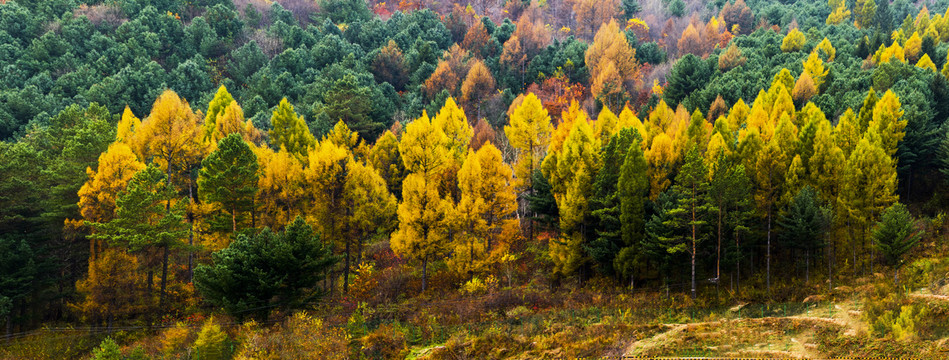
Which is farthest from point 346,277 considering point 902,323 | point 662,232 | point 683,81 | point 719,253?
point 683,81

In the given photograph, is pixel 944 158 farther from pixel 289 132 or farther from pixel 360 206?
pixel 289 132

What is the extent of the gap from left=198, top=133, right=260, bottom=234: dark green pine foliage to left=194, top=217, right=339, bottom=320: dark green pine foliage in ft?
18.4

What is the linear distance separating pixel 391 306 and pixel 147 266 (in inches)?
606

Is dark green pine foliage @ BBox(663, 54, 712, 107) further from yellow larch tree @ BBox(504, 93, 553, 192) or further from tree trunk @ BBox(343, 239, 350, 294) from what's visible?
tree trunk @ BBox(343, 239, 350, 294)

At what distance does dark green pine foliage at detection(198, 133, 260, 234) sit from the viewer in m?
33.2

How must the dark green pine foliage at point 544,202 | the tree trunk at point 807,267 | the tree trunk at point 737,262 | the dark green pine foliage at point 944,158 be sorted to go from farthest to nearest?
the dark green pine foliage at point 544,202
the dark green pine foliage at point 944,158
the tree trunk at point 807,267
the tree trunk at point 737,262

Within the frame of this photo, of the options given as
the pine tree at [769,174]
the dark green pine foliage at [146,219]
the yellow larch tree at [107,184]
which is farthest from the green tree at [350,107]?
the pine tree at [769,174]

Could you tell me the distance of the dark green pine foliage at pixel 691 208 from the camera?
2992 cm

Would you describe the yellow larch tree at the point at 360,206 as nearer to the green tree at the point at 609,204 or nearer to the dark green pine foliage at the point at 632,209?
the green tree at the point at 609,204

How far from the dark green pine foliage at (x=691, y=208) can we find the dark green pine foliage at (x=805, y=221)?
433 cm

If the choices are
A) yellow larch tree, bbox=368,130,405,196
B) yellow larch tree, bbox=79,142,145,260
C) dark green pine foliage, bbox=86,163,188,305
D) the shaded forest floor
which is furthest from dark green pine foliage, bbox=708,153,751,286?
yellow larch tree, bbox=79,142,145,260

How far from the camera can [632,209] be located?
32.3 m

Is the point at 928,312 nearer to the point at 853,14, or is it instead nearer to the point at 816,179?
the point at 816,179

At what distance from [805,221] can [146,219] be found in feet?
118
